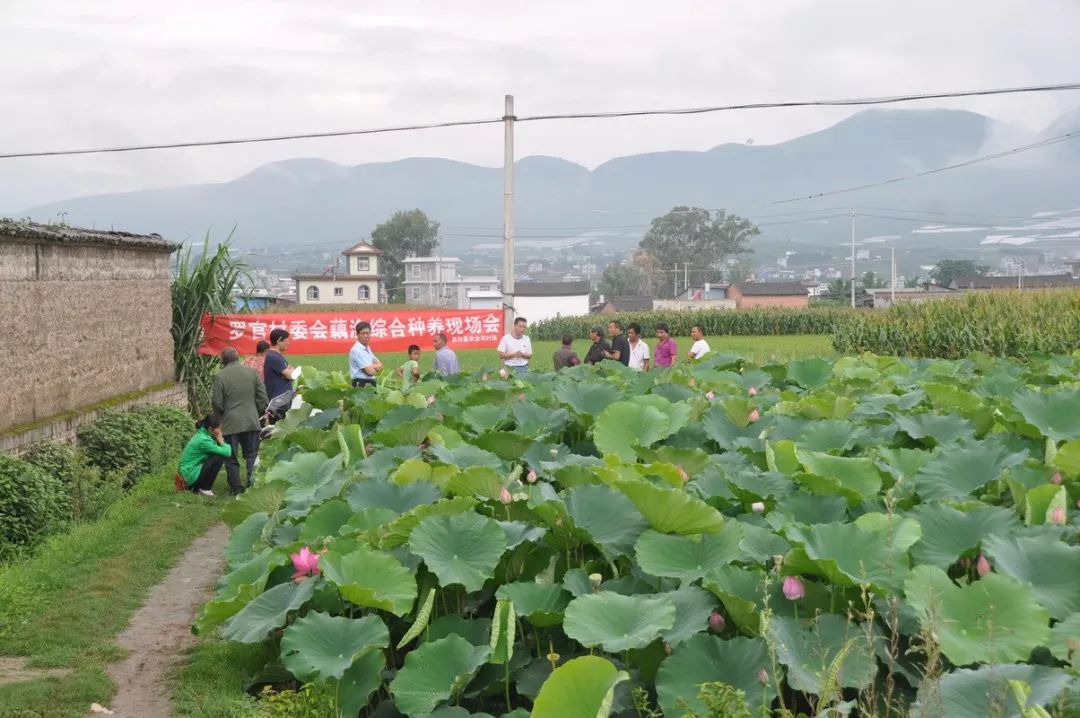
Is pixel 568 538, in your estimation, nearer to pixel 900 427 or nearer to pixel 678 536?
pixel 678 536

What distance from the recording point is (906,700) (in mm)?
3545

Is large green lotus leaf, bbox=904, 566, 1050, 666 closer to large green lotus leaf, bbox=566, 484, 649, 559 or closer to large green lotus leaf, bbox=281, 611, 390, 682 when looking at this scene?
large green lotus leaf, bbox=566, 484, 649, 559

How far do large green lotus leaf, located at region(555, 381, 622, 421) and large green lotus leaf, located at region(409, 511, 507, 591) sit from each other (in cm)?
251

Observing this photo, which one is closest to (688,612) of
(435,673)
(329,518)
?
(435,673)

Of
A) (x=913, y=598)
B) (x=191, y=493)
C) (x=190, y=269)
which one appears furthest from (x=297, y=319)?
(x=913, y=598)

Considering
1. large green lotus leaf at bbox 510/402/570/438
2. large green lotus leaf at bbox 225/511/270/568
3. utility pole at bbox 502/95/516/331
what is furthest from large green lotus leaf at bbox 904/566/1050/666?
utility pole at bbox 502/95/516/331

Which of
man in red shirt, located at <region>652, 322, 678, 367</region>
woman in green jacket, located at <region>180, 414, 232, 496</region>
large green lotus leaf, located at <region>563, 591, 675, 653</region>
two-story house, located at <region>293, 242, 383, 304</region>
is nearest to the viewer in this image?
large green lotus leaf, located at <region>563, 591, 675, 653</region>

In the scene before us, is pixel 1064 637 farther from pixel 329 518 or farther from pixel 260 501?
pixel 260 501

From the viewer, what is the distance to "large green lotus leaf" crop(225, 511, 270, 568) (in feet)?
17.3

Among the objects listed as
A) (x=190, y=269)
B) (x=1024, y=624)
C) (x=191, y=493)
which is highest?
(x=190, y=269)

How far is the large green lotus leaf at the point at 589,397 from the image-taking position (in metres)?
6.80

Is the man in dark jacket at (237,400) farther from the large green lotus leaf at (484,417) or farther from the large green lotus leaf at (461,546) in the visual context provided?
the large green lotus leaf at (461,546)

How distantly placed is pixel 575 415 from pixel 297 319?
51.9 feet

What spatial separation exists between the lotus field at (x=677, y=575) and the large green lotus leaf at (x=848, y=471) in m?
0.01
